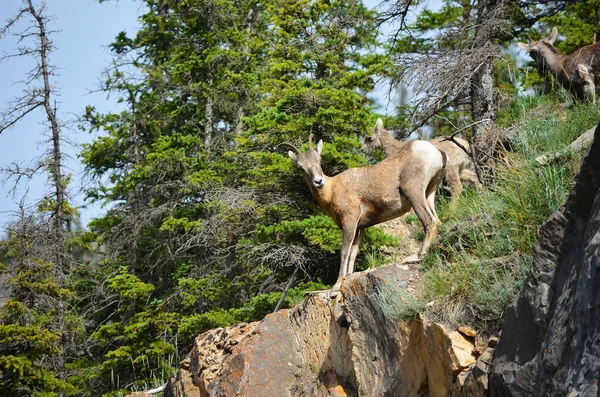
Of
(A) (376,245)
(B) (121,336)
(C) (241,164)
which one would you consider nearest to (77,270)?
(B) (121,336)

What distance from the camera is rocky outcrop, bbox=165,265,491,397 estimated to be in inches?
283

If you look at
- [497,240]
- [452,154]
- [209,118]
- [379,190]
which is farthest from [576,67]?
[209,118]

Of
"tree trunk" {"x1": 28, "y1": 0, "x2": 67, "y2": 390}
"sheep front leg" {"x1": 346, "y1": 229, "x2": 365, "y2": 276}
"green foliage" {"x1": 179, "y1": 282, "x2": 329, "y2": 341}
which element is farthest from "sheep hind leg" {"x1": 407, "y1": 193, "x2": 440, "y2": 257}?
"tree trunk" {"x1": 28, "y1": 0, "x2": 67, "y2": 390}

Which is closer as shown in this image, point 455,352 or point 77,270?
point 455,352

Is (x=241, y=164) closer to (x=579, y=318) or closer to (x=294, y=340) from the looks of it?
(x=294, y=340)

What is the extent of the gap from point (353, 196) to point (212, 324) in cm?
619

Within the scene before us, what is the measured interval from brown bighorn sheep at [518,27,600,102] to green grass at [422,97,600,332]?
3.18m

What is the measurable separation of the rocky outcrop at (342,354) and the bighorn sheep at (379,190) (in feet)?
2.90

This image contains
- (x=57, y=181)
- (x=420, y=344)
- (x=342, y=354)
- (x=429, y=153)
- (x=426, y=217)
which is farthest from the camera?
(x=57, y=181)

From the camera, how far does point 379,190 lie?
1062 centimetres

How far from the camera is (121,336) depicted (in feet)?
57.7

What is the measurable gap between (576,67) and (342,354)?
6.05m

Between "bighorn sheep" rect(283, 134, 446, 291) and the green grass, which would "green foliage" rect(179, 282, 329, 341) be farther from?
the green grass

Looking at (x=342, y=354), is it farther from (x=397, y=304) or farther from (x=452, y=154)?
(x=452, y=154)
